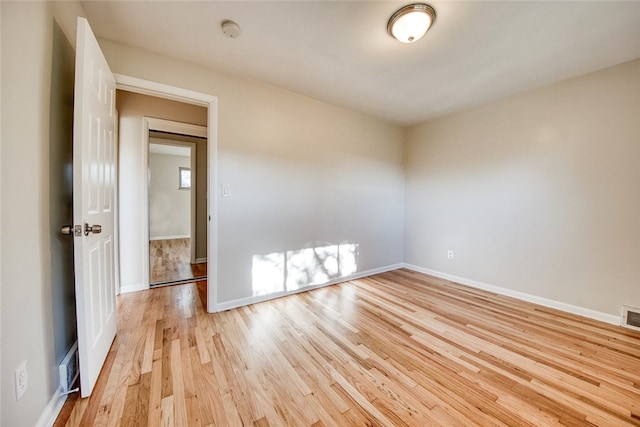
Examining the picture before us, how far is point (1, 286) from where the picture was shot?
88cm

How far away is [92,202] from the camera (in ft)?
4.58

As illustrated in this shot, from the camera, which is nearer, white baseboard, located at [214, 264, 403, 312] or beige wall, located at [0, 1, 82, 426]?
beige wall, located at [0, 1, 82, 426]

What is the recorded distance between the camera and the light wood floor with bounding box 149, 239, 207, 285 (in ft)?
11.1

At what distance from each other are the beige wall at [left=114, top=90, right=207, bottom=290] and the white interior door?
1213 millimetres

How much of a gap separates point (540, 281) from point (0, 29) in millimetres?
4327

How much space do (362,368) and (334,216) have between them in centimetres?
191

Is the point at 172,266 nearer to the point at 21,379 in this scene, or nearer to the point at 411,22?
the point at 21,379

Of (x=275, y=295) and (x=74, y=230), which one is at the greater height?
(x=74, y=230)

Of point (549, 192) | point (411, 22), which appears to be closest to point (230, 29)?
point (411, 22)

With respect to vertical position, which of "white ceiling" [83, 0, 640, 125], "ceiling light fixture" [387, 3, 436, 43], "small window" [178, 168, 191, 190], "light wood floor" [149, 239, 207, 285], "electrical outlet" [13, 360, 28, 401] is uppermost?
"white ceiling" [83, 0, 640, 125]

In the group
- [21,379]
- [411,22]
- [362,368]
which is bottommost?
[362,368]

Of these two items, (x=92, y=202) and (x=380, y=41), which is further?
(x=380, y=41)

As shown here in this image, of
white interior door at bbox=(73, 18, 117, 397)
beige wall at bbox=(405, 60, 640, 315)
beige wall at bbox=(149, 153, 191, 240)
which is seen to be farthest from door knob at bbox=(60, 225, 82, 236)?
beige wall at bbox=(149, 153, 191, 240)

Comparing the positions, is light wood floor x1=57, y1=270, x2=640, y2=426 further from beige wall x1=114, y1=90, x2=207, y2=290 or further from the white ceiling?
the white ceiling
